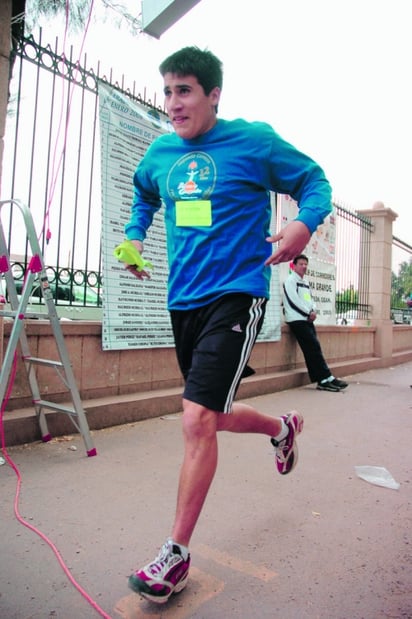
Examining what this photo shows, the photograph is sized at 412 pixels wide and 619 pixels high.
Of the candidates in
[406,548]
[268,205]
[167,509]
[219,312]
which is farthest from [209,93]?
[406,548]

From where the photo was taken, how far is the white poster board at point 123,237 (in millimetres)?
4535

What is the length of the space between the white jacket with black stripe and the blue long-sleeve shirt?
4808mm

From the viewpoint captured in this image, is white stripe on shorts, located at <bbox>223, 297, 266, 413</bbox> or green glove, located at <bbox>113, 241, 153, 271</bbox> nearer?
white stripe on shorts, located at <bbox>223, 297, 266, 413</bbox>

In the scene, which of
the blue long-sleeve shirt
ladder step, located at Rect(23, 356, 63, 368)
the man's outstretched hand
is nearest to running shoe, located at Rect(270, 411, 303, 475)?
the blue long-sleeve shirt

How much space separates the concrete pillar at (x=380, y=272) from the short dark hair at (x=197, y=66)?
9061mm

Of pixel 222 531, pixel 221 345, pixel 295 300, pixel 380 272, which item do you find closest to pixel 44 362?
pixel 222 531

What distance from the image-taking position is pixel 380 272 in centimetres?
1066

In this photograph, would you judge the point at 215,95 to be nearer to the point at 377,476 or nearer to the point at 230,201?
the point at 230,201

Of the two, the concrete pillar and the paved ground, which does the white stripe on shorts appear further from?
the concrete pillar

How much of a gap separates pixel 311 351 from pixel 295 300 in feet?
2.40

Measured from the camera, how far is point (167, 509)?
259 centimetres

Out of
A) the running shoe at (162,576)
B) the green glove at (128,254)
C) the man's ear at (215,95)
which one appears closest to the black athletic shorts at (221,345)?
the green glove at (128,254)

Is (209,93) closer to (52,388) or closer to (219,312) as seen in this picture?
(219,312)

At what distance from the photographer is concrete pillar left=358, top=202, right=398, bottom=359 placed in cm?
1052
